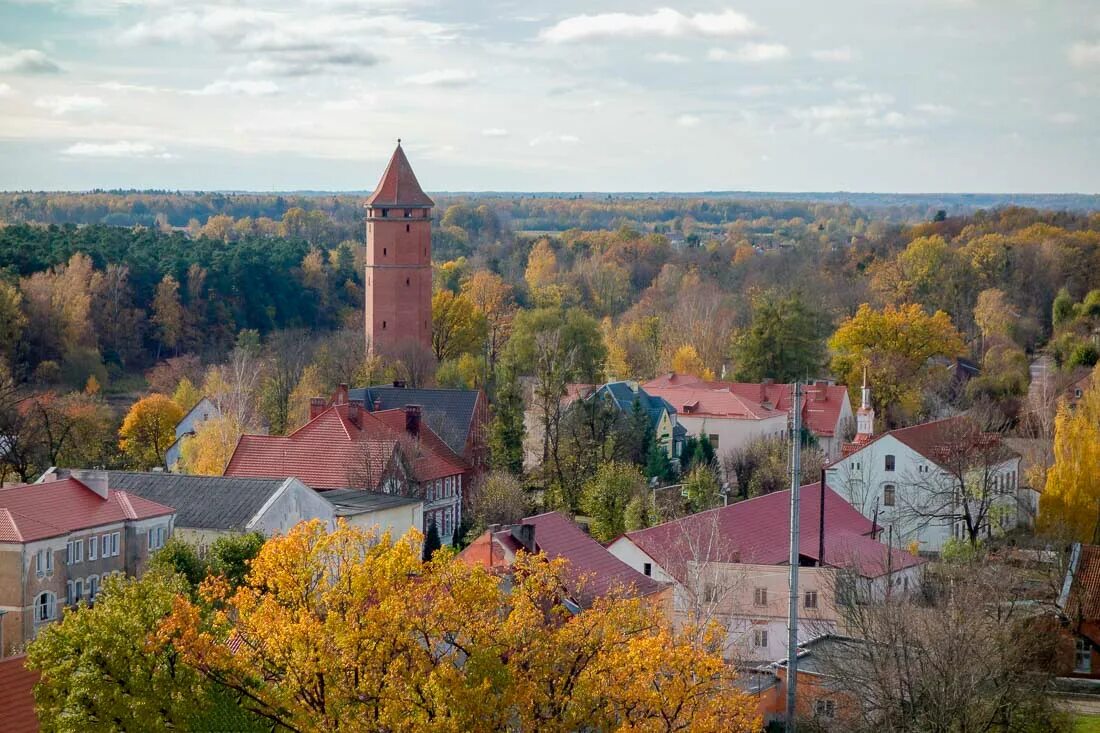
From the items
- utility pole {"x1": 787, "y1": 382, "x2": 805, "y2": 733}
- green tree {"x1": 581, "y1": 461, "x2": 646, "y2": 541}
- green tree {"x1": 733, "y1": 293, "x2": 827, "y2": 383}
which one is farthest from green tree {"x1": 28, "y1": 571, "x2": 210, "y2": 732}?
green tree {"x1": 733, "y1": 293, "x2": 827, "y2": 383}

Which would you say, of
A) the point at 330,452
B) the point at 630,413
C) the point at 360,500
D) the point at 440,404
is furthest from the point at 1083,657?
the point at 440,404

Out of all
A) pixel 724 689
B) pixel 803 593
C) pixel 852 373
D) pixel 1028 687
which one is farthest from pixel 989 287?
pixel 724 689

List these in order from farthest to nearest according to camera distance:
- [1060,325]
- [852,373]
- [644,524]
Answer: [1060,325]
[852,373]
[644,524]

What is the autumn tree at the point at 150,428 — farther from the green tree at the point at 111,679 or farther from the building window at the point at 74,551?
the green tree at the point at 111,679

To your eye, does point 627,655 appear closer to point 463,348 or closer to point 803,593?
point 803,593

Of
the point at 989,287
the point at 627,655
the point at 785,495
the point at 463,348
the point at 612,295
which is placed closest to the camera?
the point at 627,655

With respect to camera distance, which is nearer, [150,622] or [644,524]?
[150,622]

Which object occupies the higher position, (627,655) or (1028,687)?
(627,655)

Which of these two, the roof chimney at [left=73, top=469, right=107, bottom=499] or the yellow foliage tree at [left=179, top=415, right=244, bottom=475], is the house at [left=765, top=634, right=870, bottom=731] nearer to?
the roof chimney at [left=73, top=469, right=107, bottom=499]
